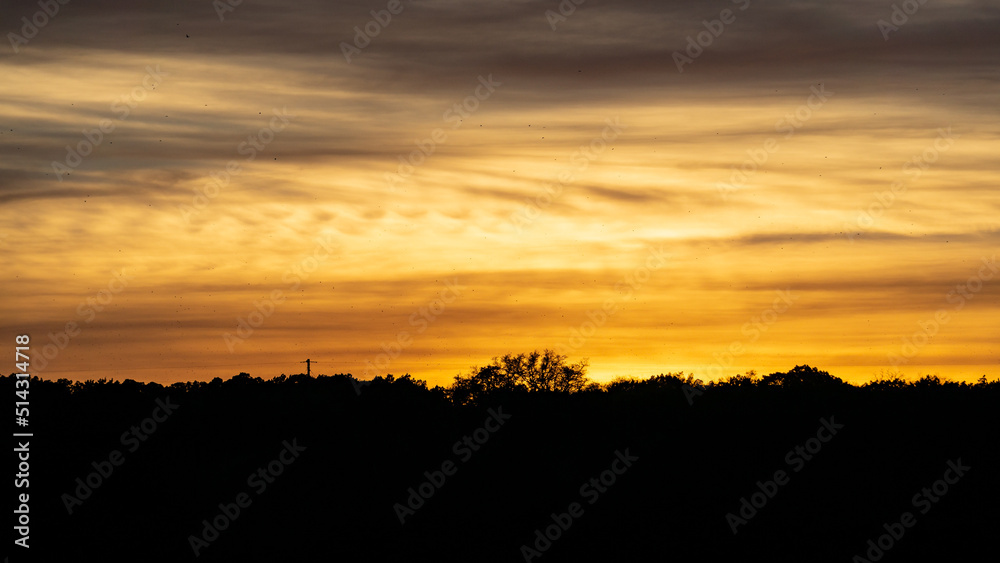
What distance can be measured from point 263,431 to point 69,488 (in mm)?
9006

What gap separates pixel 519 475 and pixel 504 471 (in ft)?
2.32

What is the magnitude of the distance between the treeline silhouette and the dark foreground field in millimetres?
103

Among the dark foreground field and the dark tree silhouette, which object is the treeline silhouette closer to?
the dark foreground field

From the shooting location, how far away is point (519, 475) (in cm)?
4025

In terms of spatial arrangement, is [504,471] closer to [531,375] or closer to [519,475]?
[519,475]

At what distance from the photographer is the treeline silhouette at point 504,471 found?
32.7 meters

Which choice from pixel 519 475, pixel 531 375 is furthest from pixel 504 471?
pixel 531 375

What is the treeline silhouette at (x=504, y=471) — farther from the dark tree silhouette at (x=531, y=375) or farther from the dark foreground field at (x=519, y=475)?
the dark tree silhouette at (x=531, y=375)

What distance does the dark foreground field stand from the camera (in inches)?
1282

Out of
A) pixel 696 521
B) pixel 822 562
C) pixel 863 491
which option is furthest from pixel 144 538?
pixel 863 491

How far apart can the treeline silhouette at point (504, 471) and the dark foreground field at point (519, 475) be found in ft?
0.34

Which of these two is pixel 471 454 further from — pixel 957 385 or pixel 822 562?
pixel 957 385

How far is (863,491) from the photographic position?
36156 millimetres

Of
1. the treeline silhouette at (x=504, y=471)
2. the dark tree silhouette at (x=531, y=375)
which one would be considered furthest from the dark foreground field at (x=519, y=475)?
the dark tree silhouette at (x=531, y=375)
